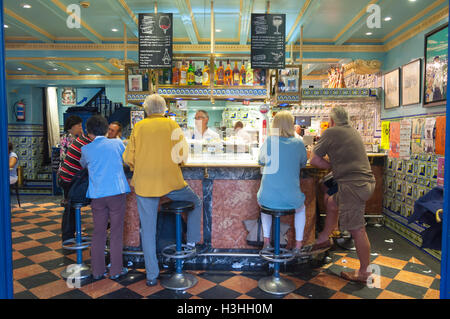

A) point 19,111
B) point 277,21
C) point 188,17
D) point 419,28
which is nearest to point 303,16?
point 277,21

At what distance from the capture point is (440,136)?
13.8ft

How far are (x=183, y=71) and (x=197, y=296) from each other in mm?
3203

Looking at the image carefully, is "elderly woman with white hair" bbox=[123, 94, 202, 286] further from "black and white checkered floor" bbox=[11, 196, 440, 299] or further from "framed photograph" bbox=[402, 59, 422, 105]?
"framed photograph" bbox=[402, 59, 422, 105]

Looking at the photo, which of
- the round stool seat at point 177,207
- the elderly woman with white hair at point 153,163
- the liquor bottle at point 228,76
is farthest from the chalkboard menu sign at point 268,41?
the round stool seat at point 177,207

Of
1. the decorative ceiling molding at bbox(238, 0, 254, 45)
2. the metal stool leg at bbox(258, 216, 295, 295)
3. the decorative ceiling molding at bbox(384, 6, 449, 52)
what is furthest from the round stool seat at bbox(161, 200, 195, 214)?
the decorative ceiling molding at bbox(384, 6, 449, 52)

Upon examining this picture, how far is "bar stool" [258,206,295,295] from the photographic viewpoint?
9.91ft

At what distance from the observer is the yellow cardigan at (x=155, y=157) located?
3.00 metres

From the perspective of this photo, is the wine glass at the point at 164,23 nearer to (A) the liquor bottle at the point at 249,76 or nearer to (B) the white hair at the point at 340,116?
(A) the liquor bottle at the point at 249,76

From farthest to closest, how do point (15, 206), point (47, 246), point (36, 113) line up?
point (36, 113) → point (15, 206) → point (47, 246)

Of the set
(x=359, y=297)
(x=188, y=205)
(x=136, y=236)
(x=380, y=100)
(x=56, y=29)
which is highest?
(x=56, y=29)

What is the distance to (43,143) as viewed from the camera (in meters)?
10.5

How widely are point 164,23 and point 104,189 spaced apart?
2.85 m

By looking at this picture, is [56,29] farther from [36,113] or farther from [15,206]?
[36,113]

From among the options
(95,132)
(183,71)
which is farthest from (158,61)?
(95,132)
